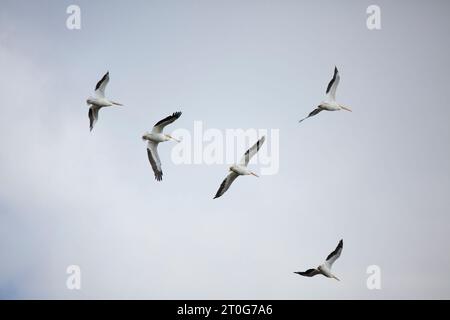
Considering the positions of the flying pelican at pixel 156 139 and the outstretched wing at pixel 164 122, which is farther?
the flying pelican at pixel 156 139

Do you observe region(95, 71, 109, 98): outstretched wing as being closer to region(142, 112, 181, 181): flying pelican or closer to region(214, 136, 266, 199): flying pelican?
region(142, 112, 181, 181): flying pelican

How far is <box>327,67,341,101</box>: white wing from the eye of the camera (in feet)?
81.6

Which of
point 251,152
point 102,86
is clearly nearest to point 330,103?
point 251,152

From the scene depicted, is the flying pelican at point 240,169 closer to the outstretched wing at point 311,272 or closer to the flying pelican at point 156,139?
the flying pelican at point 156,139

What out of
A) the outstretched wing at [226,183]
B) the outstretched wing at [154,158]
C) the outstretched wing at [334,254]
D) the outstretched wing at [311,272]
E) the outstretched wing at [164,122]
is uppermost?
the outstretched wing at [164,122]

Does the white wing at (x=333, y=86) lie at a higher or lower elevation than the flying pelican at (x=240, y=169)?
higher

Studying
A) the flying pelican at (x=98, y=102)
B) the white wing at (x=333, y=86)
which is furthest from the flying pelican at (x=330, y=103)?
the flying pelican at (x=98, y=102)

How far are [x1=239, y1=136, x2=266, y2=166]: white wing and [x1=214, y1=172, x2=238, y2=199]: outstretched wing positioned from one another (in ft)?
2.34

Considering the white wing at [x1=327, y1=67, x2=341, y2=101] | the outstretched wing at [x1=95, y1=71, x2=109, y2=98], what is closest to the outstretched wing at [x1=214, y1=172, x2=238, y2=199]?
the white wing at [x1=327, y1=67, x2=341, y2=101]

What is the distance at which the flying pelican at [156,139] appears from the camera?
2252 centimetres
